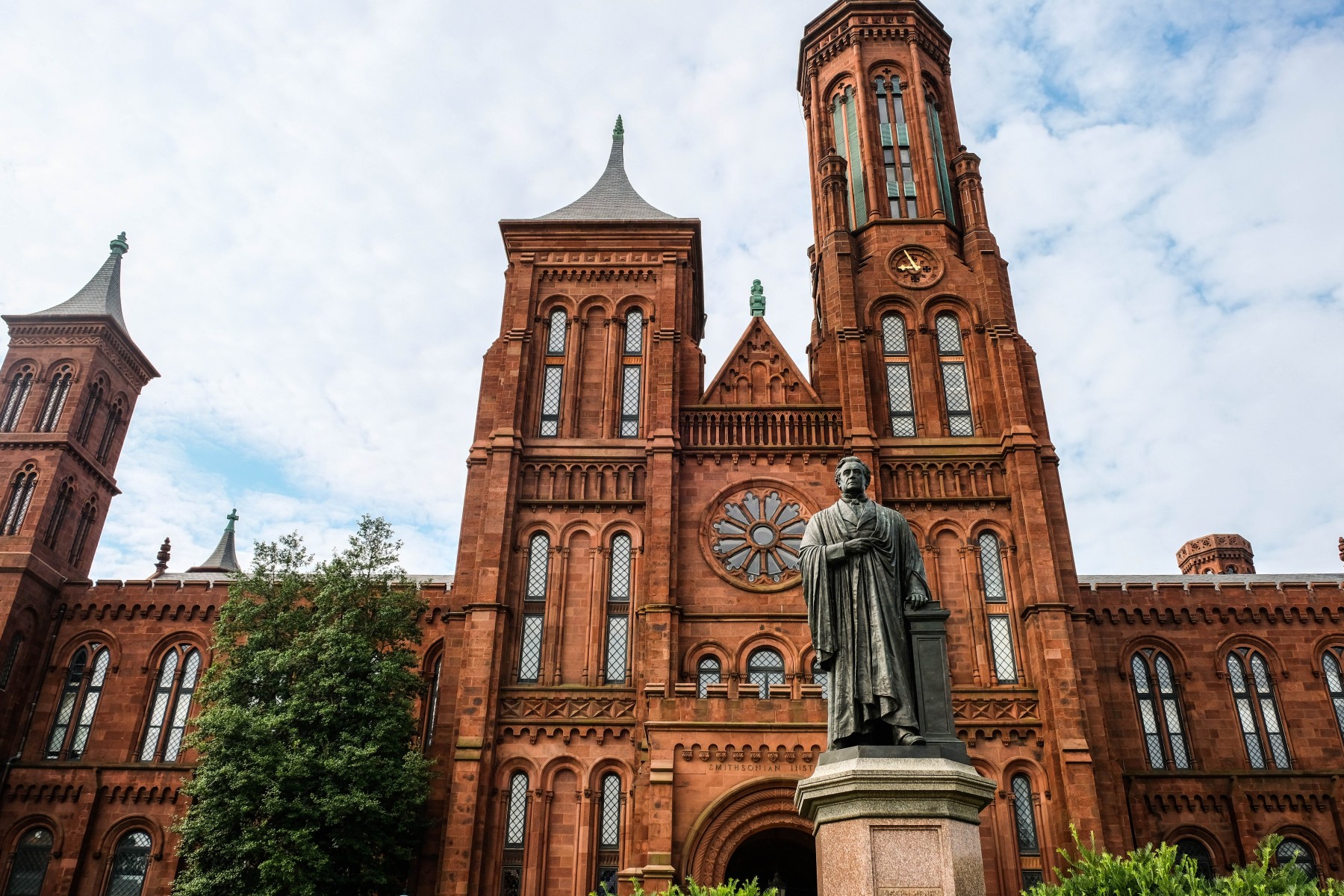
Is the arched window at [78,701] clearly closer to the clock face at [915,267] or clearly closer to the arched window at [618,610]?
the arched window at [618,610]

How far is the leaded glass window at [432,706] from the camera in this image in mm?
31219

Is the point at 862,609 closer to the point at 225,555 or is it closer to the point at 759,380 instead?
the point at 759,380

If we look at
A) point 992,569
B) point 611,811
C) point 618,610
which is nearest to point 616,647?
point 618,610

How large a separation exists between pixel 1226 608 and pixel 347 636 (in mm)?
26379

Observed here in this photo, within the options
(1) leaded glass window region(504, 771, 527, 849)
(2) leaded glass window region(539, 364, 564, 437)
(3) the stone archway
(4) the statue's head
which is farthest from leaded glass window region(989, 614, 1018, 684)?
(4) the statue's head

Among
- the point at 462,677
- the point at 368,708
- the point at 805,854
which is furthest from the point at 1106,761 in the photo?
the point at 368,708

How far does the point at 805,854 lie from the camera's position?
26.2 meters

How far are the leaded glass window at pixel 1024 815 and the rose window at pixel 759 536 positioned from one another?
7.77 m

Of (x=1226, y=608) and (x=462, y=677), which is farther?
(x=1226, y=608)

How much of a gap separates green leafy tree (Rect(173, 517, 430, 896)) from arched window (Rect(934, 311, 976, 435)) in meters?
16.8

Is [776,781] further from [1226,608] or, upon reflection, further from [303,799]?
[1226,608]

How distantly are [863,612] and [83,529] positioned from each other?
117ft

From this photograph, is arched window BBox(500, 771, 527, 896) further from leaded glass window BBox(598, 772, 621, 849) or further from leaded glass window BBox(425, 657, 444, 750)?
leaded glass window BBox(425, 657, 444, 750)

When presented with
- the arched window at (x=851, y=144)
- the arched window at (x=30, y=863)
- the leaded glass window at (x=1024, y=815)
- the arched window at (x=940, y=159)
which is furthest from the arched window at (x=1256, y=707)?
the arched window at (x=30, y=863)
